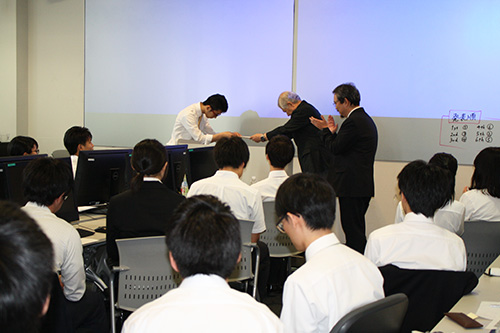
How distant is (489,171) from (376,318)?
A: 2.10 m

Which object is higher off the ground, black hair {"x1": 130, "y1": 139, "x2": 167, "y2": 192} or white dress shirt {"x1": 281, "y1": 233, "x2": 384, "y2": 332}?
black hair {"x1": 130, "y1": 139, "x2": 167, "y2": 192}

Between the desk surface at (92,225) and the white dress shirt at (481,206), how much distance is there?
A: 221 centimetres

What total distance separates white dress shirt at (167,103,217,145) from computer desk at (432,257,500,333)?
3.53 meters

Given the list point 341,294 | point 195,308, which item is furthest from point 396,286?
point 195,308

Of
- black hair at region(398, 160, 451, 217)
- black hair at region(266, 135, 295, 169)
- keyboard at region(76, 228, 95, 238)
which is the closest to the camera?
black hair at region(398, 160, 451, 217)

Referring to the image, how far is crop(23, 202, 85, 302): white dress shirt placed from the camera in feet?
7.42

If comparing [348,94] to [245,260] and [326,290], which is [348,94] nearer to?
[245,260]

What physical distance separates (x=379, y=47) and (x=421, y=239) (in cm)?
341

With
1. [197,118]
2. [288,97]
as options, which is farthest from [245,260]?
[197,118]

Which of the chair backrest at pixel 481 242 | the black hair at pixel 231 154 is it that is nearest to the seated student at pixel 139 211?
the black hair at pixel 231 154

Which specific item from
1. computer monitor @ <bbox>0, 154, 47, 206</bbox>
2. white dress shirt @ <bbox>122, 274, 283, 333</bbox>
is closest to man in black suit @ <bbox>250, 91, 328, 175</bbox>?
computer monitor @ <bbox>0, 154, 47, 206</bbox>

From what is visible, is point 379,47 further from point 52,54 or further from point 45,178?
point 52,54

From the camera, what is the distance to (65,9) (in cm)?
714

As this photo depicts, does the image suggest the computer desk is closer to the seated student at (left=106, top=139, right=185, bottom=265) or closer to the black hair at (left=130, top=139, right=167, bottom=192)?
the seated student at (left=106, top=139, right=185, bottom=265)
